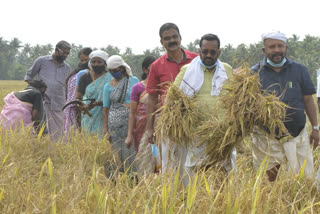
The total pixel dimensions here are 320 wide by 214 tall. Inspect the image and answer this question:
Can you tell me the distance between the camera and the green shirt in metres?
2.98

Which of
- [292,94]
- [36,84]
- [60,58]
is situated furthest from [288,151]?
[60,58]

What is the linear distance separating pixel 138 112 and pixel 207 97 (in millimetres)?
1344

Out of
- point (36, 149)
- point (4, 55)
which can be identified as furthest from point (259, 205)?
point (4, 55)

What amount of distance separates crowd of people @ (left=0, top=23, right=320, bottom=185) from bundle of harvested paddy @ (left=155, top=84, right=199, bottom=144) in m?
0.11

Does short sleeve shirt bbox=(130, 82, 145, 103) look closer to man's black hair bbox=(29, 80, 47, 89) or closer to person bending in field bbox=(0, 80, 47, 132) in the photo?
person bending in field bbox=(0, 80, 47, 132)

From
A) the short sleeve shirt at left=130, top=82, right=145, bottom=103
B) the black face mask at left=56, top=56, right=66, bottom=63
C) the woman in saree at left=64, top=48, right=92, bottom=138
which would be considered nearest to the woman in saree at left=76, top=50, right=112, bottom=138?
the woman in saree at left=64, top=48, right=92, bottom=138

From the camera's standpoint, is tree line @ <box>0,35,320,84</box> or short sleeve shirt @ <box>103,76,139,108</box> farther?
tree line @ <box>0,35,320,84</box>

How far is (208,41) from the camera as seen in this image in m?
3.11

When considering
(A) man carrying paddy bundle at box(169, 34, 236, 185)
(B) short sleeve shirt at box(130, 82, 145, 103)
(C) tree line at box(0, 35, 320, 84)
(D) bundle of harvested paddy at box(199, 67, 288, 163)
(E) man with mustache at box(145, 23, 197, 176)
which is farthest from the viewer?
(C) tree line at box(0, 35, 320, 84)

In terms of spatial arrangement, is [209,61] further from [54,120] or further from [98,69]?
[54,120]

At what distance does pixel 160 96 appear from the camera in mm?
3602

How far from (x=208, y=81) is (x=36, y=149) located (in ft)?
6.77

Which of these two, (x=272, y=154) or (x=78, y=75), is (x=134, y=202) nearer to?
(x=272, y=154)

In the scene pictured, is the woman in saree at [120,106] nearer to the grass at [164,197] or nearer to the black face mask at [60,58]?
the grass at [164,197]
